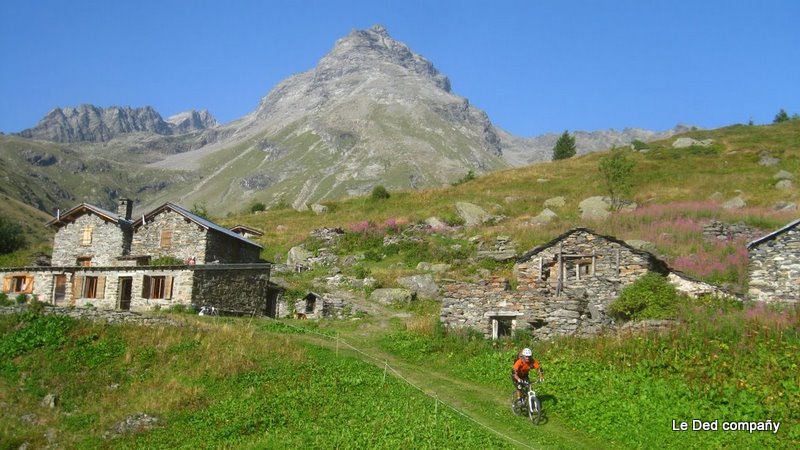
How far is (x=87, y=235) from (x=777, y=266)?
46645 mm

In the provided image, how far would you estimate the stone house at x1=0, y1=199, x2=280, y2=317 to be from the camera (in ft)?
117

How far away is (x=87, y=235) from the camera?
4784 cm

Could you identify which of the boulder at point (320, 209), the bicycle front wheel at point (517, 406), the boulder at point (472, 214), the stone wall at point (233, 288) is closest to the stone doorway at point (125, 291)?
the stone wall at point (233, 288)

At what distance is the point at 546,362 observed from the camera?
2198 centimetres

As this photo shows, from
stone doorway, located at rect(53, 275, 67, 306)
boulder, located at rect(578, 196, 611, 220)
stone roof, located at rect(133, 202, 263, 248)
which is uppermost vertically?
boulder, located at rect(578, 196, 611, 220)

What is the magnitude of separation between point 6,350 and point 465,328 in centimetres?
1993

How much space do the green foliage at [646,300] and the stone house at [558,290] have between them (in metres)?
0.90

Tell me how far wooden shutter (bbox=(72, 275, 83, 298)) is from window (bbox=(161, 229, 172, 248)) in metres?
7.74

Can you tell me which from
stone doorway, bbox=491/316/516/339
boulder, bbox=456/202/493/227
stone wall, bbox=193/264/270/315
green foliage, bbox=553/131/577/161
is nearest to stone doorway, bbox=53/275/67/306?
stone wall, bbox=193/264/270/315

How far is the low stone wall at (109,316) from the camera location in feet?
92.2

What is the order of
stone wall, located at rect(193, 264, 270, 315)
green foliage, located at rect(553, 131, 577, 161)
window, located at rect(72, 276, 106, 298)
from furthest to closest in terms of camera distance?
green foliage, located at rect(553, 131, 577, 161) → window, located at rect(72, 276, 106, 298) → stone wall, located at rect(193, 264, 270, 315)

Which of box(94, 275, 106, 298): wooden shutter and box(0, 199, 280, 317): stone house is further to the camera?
box(94, 275, 106, 298): wooden shutter

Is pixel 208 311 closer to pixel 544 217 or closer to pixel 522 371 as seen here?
pixel 522 371

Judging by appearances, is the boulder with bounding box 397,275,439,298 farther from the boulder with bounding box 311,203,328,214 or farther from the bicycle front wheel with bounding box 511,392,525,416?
the boulder with bounding box 311,203,328,214
